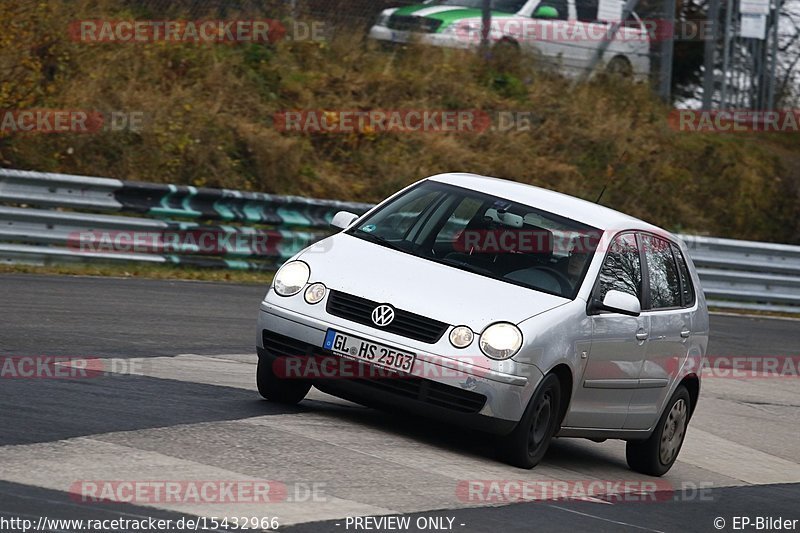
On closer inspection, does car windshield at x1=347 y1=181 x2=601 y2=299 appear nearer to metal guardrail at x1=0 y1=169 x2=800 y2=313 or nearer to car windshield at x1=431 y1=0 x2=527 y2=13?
metal guardrail at x1=0 y1=169 x2=800 y2=313

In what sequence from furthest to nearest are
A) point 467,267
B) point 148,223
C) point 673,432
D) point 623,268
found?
1. point 148,223
2. point 673,432
3. point 623,268
4. point 467,267

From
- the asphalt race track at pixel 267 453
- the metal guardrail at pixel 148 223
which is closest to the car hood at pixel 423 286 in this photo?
the asphalt race track at pixel 267 453

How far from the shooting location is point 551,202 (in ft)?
29.5

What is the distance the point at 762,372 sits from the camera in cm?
1619

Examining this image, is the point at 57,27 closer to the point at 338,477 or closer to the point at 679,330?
the point at 679,330

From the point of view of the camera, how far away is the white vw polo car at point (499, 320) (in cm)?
757

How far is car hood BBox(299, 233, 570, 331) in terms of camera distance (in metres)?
7.64

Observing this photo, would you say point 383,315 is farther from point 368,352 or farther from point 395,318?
point 368,352

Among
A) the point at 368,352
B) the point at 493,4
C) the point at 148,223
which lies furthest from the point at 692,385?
the point at 493,4

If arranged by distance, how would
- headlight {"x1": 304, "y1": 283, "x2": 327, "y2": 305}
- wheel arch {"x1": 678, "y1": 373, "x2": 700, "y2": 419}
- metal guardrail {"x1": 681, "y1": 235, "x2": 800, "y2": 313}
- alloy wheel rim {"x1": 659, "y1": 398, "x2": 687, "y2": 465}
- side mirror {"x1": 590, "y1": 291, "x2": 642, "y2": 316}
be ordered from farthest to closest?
metal guardrail {"x1": 681, "y1": 235, "x2": 800, "y2": 313} < wheel arch {"x1": 678, "y1": 373, "x2": 700, "y2": 419} < alloy wheel rim {"x1": 659, "y1": 398, "x2": 687, "y2": 465} < side mirror {"x1": 590, "y1": 291, "x2": 642, "y2": 316} < headlight {"x1": 304, "y1": 283, "x2": 327, "y2": 305}

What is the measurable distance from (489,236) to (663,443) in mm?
2164

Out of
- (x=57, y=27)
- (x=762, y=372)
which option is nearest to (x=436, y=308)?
(x=762, y=372)

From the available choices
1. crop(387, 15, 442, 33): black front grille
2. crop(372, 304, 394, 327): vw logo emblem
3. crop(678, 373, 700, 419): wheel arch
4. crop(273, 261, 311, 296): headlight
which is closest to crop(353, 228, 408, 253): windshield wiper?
crop(273, 261, 311, 296): headlight

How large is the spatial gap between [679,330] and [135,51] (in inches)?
599
